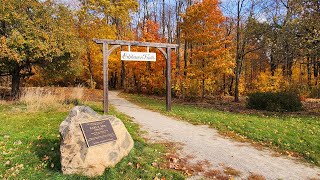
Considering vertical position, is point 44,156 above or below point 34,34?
below

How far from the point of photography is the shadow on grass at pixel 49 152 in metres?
4.43

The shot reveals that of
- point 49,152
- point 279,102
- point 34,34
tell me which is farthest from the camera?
point 279,102

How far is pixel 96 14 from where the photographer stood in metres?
21.7

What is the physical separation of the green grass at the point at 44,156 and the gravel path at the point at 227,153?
0.80 meters

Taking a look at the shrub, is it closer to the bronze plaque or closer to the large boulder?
the large boulder

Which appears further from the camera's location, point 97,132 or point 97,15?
point 97,15

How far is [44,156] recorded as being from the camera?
16.0 feet

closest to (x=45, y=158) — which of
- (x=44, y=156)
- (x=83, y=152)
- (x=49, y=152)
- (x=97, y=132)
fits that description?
(x=44, y=156)

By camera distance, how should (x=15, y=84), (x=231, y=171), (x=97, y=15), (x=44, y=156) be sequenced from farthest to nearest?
1. (x=97, y=15)
2. (x=15, y=84)
3. (x=44, y=156)
4. (x=231, y=171)

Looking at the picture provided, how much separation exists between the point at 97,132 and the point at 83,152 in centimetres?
48

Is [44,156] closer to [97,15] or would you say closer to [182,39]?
[182,39]

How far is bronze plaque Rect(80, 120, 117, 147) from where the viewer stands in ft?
14.4

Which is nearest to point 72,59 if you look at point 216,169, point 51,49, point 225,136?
point 51,49

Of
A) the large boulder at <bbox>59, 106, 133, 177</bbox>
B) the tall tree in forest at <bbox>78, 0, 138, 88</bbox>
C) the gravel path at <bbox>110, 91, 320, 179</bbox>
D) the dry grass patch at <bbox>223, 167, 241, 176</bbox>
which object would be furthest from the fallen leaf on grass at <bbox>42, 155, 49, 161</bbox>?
the tall tree in forest at <bbox>78, 0, 138, 88</bbox>
